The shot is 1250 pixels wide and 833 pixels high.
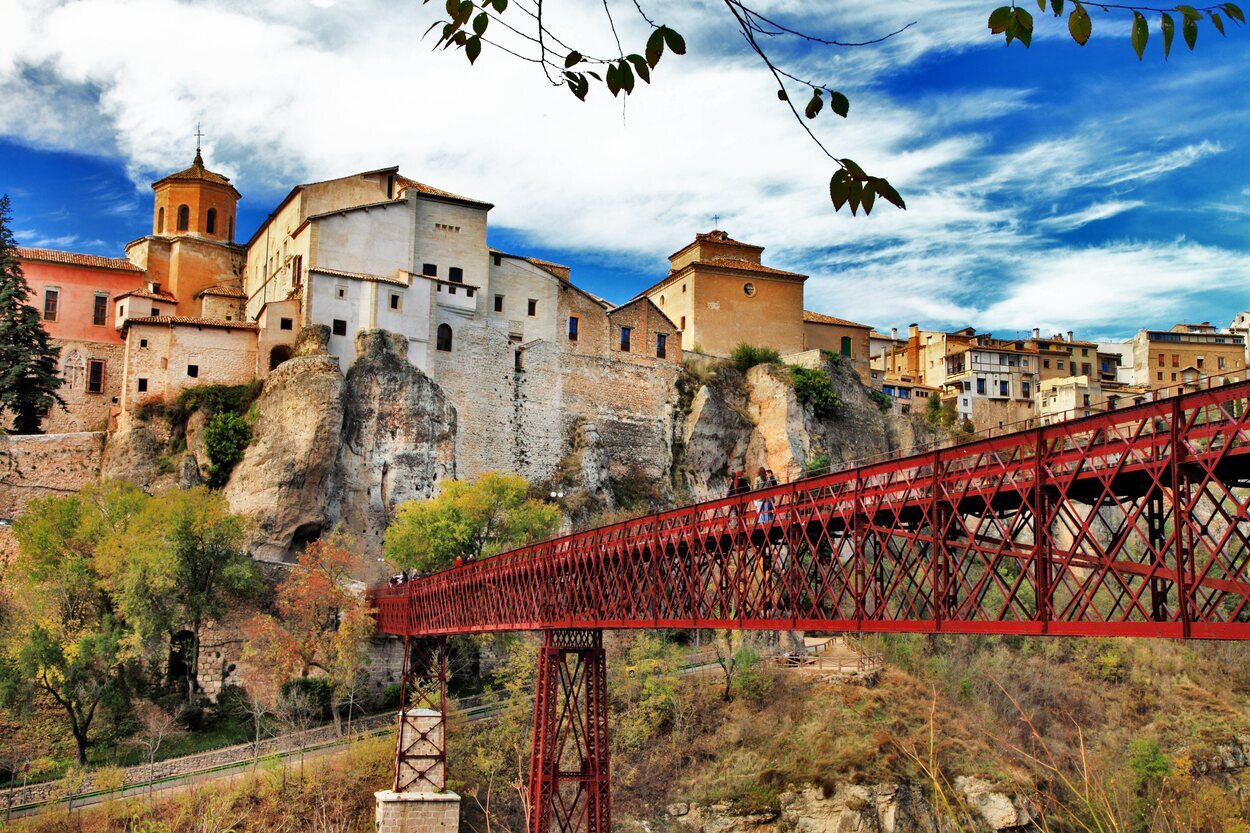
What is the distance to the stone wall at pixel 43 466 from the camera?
52.1 m

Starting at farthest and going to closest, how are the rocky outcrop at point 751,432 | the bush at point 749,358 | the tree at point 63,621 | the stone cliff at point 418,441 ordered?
1. the bush at point 749,358
2. the rocky outcrop at point 751,432
3. the stone cliff at point 418,441
4. the tree at point 63,621

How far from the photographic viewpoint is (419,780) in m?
38.2

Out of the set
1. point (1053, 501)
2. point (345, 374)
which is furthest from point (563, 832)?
point (345, 374)

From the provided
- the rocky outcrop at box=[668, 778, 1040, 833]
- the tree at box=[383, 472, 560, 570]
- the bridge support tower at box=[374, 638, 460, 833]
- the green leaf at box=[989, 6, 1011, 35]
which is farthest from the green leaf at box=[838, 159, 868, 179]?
the tree at box=[383, 472, 560, 570]

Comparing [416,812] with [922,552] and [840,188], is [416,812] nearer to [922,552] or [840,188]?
[922,552]

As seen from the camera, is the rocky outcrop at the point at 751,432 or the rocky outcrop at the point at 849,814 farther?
the rocky outcrop at the point at 751,432

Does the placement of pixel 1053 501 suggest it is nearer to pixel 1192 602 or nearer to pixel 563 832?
pixel 1192 602

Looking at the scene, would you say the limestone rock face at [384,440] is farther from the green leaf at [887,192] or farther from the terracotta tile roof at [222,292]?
the green leaf at [887,192]

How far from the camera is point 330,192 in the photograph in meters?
60.0

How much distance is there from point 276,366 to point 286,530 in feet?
29.1

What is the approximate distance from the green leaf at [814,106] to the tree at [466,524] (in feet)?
137

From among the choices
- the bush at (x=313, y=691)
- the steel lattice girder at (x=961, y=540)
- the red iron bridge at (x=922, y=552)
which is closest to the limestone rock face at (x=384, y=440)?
the bush at (x=313, y=691)

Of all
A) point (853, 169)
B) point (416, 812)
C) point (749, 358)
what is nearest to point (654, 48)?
point (853, 169)

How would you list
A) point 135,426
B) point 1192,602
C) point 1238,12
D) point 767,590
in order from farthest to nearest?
point 135,426, point 767,590, point 1192,602, point 1238,12
